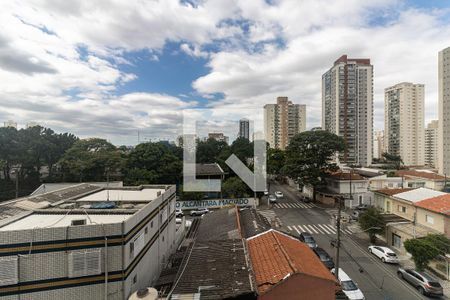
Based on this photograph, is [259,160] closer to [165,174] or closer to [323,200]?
[323,200]

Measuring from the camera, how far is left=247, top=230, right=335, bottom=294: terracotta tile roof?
715 centimetres

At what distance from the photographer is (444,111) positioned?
40.1 metres

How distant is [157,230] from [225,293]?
17.7 feet

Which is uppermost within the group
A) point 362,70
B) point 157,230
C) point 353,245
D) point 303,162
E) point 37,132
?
point 362,70

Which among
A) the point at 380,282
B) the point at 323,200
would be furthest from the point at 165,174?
the point at 380,282

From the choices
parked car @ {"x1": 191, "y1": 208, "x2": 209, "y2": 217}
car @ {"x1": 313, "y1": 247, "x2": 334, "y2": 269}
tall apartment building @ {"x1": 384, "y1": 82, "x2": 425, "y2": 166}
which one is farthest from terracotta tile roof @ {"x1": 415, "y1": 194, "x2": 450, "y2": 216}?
tall apartment building @ {"x1": 384, "y1": 82, "x2": 425, "y2": 166}

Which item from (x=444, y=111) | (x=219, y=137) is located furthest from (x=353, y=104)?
(x=219, y=137)

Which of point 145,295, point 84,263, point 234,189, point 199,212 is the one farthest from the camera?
point 234,189

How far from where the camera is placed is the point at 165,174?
88.0 feet

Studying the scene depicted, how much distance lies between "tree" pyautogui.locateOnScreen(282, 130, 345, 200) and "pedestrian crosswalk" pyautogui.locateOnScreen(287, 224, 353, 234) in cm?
672

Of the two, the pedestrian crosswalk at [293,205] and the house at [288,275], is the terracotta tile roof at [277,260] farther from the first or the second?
the pedestrian crosswalk at [293,205]

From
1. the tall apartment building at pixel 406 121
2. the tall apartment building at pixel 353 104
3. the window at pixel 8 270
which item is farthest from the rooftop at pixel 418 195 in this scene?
the tall apartment building at pixel 406 121

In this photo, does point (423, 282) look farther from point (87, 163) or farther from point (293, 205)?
point (87, 163)

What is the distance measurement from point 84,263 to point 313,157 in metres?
23.8
